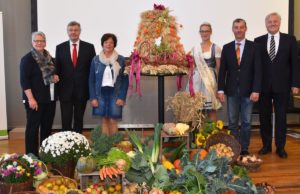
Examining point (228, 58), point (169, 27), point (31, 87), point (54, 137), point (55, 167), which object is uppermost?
point (169, 27)

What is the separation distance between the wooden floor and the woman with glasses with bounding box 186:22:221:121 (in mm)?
842

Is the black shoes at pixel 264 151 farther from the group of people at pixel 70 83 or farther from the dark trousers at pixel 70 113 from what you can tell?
the dark trousers at pixel 70 113

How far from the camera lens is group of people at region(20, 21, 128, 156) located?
153 inches

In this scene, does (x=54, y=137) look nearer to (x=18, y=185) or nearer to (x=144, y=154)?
(x=18, y=185)

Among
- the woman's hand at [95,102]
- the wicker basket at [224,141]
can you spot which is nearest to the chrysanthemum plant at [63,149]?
the woman's hand at [95,102]

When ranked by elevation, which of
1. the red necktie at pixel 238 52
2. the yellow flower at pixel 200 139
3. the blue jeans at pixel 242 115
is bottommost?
the yellow flower at pixel 200 139

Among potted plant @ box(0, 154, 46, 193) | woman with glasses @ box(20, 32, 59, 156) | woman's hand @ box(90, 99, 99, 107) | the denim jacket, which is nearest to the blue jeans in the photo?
the denim jacket

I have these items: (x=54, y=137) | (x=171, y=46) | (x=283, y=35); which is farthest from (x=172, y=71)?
(x=283, y=35)

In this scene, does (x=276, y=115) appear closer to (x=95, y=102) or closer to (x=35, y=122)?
(x=95, y=102)

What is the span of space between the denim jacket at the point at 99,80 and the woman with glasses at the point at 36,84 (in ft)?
1.26

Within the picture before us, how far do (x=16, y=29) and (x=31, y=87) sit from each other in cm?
233

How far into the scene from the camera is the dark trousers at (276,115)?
163 inches

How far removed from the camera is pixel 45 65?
12.8ft

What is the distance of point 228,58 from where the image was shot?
13.5ft
